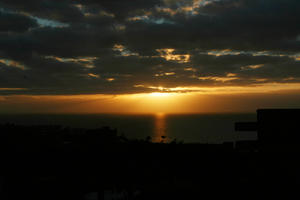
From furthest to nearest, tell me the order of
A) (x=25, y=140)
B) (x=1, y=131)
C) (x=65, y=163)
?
(x=1, y=131) < (x=25, y=140) < (x=65, y=163)

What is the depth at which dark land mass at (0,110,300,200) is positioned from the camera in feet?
11.7

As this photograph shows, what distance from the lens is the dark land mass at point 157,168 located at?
3.56 metres

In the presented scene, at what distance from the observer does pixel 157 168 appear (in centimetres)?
398

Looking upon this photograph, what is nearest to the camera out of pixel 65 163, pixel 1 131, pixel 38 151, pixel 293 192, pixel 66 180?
pixel 293 192

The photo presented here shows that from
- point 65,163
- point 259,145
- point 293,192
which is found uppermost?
point 259,145

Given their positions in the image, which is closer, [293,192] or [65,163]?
[293,192]

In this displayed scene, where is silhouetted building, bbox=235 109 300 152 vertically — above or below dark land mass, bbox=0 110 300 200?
above

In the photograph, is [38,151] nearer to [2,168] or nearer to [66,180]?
[2,168]

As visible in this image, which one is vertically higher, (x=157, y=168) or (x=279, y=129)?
(x=279, y=129)

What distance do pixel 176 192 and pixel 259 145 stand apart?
1.27 m

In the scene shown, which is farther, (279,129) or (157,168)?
(157,168)

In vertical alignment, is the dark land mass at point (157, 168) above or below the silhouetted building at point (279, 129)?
below

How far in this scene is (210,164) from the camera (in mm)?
4168

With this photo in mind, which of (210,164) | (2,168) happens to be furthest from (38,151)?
(210,164)
